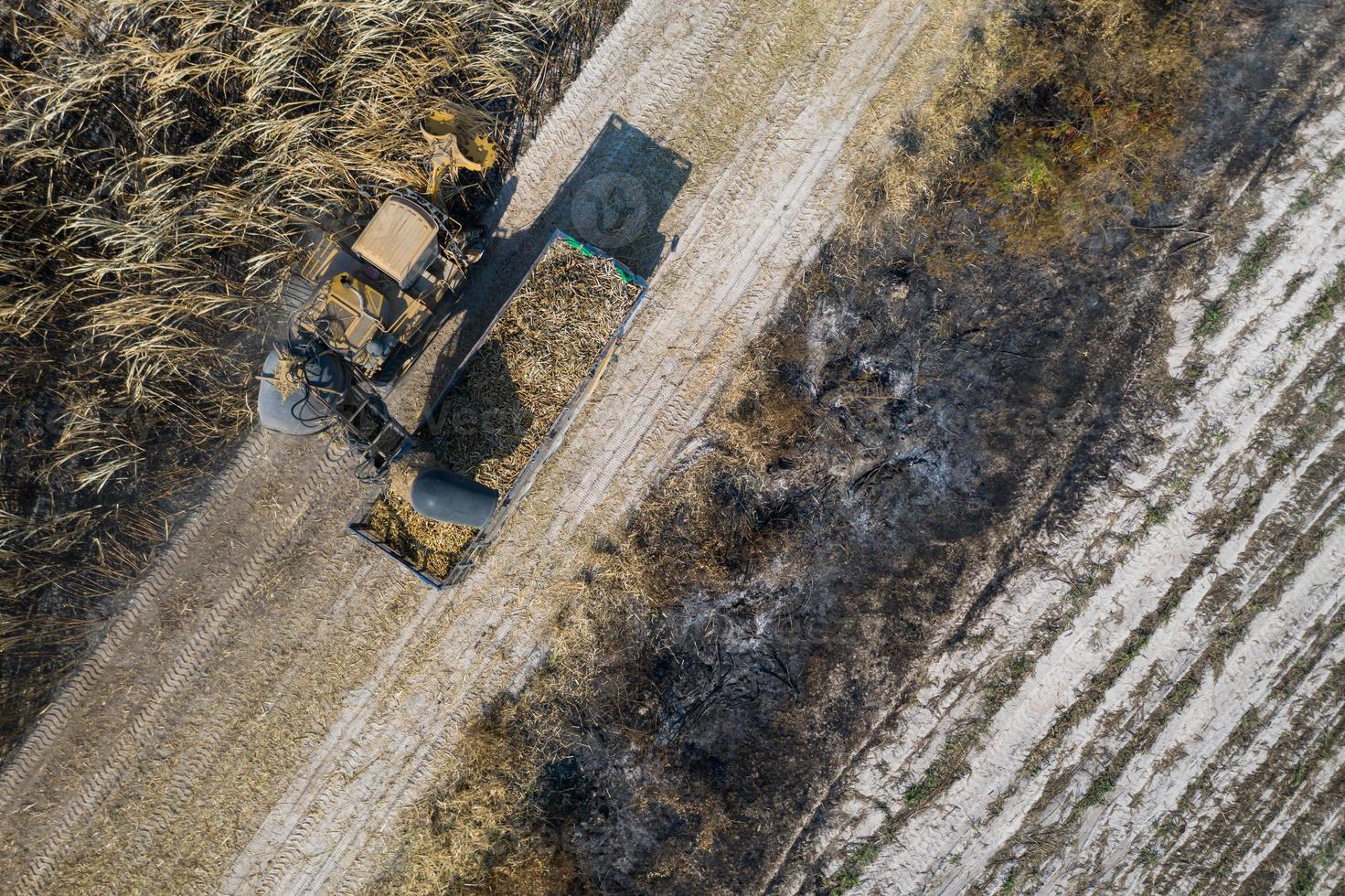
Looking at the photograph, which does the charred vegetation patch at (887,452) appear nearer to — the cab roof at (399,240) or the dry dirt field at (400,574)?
the dry dirt field at (400,574)

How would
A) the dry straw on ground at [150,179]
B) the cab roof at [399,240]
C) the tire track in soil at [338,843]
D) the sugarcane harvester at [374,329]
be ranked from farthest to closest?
the tire track in soil at [338,843]
the dry straw on ground at [150,179]
the cab roof at [399,240]
the sugarcane harvester at [374,329]

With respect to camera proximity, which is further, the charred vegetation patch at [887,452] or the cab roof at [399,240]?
the charred vegetation patch at [887,452]

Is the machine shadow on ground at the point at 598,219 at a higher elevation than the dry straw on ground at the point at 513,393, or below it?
higher

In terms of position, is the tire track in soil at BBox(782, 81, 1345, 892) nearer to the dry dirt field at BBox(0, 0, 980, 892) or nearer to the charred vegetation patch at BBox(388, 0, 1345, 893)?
the charred vegetation patch at BBox(388, 0, 1345, 893)

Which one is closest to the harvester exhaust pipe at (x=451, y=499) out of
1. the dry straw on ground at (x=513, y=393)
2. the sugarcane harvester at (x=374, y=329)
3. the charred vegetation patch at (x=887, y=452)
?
the sugarcane harvester at (x=374, y=329)

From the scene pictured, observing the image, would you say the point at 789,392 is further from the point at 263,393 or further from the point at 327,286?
the point at 263,393

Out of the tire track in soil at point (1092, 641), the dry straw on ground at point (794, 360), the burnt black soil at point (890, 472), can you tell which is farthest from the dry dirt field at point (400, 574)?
the tire track in soil at point (1092, 641)

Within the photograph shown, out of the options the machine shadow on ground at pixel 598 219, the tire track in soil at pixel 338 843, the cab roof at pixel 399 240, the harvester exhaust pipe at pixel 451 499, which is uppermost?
the machine shadow on ground at pixel 598 219

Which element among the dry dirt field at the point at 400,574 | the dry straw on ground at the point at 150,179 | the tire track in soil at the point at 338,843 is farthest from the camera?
Answer: the tire track in soil at the point at 338,843
